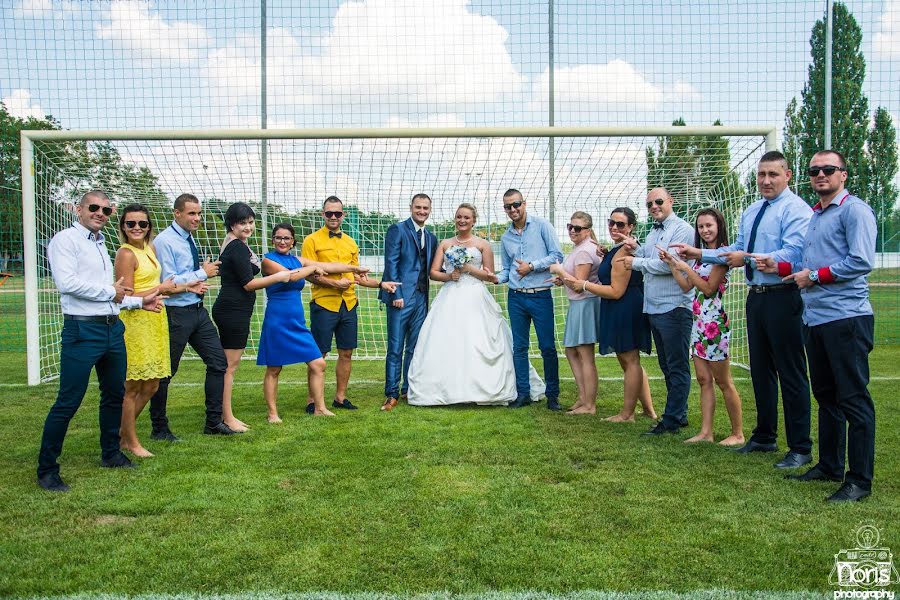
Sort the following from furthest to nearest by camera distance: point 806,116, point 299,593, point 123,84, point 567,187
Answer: point 806,116, point 123,84, point 567,187, point 299,593

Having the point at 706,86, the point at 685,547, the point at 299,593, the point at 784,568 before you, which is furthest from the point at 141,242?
the point at 706,86

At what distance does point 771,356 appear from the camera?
15.7ft

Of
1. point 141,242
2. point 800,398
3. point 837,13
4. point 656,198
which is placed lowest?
point 800,398

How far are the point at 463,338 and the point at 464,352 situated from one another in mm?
132

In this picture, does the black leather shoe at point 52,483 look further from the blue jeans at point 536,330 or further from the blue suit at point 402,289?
the blue jeans at point 536,330

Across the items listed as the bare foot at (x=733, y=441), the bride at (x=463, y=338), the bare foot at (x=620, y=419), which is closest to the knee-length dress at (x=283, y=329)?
the bride at (x=463, y=338)

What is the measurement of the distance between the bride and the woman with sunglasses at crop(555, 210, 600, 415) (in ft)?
2.32

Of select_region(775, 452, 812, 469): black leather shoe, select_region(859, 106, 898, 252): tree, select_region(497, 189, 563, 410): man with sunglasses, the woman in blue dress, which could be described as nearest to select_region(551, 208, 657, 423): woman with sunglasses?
select_region(497, 189, 563, 410): man with sunglasses

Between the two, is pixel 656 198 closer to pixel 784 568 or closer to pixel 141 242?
pixel 784 568

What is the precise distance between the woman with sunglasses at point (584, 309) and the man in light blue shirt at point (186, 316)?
9.85ft

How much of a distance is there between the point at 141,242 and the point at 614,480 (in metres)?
3.45

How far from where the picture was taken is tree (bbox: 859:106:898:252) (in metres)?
11.3

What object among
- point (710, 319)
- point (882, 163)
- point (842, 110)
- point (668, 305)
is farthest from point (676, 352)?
point (842, 110)

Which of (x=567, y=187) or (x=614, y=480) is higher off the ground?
(x=567, y=187)
